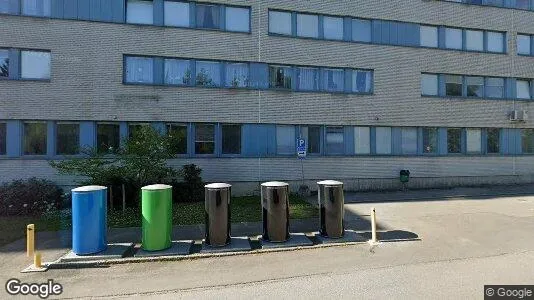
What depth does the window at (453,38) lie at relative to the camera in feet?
67.1

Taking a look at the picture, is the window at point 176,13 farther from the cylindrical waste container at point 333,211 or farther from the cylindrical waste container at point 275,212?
the cylindrical waste container at point 333,211

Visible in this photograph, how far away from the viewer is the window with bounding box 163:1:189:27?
16.2m

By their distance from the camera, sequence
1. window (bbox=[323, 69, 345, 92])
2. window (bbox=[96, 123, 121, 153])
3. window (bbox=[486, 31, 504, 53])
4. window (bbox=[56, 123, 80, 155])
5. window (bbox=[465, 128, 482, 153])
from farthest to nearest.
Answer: window (bbox=[486, 31, 504, 53]), window (bbox=[465, 128, 482, 153]), window (bbox=[323, 69, 345, 92]), window (bbox=[96, 123, 121, 153]), window (bbox=[56, 123, 80, 155])

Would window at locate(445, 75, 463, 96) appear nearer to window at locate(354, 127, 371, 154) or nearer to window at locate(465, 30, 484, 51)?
window at locate(465, 30, 484, 51)

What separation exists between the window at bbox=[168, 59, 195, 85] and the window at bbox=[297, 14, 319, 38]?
5934mm

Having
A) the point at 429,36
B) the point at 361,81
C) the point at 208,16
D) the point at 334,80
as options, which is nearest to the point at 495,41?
the point at 429,36

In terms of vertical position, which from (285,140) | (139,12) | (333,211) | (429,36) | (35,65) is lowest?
(333,211)

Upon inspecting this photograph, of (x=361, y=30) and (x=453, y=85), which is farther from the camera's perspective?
(x=453, y=85)

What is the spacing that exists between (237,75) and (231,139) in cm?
312

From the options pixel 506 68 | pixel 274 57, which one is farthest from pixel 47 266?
pixel 506 68

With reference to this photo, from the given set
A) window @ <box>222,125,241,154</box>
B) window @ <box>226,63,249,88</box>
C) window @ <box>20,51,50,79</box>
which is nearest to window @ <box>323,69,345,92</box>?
window @ <box>226,63,249,88</box>

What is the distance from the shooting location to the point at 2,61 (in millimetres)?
14656

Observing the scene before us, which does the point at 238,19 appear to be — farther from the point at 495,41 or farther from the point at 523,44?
the point at 523,44

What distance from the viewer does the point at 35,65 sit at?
49.0ft
